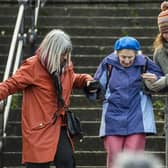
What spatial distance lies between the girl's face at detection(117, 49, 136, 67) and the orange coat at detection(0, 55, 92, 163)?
600 mm

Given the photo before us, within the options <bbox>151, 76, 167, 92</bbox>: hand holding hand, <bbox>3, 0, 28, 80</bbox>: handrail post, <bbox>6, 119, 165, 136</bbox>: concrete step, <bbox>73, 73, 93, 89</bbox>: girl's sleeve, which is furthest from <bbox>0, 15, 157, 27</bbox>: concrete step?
<bbox>151, 76, 167, 92</bbox>: hand holding hand

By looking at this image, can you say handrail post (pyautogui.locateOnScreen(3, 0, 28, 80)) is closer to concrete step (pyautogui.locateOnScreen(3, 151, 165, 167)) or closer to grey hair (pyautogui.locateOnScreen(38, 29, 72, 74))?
concrete step (pyautogui.locateOnScreen(3, 151, 165, 167))

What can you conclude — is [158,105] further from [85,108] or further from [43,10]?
[43,10]

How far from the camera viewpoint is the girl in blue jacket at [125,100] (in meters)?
4.42

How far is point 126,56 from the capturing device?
441 centimetres

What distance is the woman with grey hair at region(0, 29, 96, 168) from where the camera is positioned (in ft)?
13.8

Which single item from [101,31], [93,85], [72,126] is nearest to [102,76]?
[93,85]

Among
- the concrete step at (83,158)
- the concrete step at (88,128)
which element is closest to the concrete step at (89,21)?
the concrete step at (88,128)

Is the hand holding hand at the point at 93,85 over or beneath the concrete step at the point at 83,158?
over

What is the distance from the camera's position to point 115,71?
4.52 m

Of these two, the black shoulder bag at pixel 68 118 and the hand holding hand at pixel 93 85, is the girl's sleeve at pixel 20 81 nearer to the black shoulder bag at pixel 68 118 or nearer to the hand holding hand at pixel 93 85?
the black shoulder bag at pixel 68 118

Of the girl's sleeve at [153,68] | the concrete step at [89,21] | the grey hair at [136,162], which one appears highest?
the concrete step at [89,21]

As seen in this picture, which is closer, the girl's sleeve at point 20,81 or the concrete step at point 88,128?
the girl's sleeve at point 20,81

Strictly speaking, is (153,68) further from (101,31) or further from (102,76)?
(101,31)
